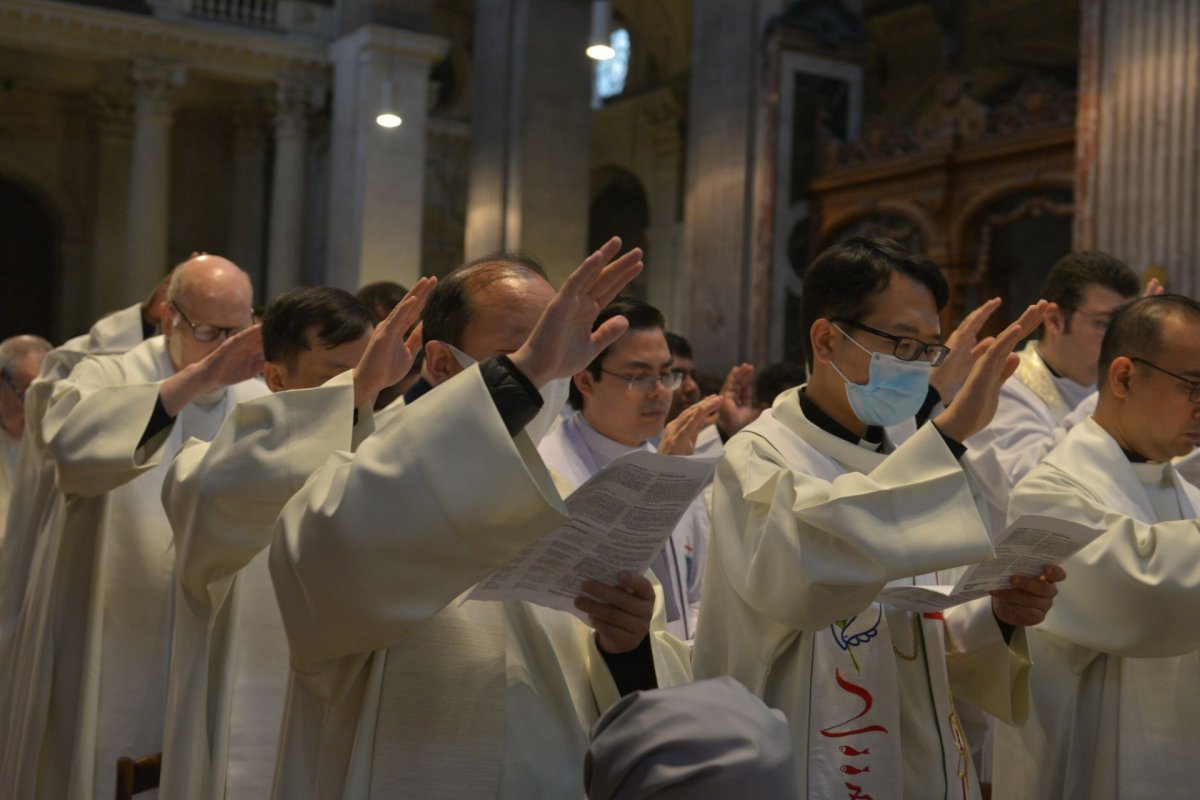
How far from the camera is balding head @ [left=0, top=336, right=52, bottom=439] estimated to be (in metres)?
6.28

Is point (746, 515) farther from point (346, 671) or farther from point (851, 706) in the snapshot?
point (346, 671)

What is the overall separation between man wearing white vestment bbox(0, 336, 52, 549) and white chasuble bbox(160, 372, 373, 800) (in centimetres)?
336

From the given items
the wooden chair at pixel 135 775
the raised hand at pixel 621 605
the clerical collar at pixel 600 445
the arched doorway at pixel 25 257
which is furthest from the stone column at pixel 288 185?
the raised hand at pixel 621 605

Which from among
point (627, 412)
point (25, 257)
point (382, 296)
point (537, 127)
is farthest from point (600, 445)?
point (25, 257)

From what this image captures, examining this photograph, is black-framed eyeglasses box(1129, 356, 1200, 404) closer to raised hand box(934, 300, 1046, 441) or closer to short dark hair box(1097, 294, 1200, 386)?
short dark hair box(1097, 294, 1200, 386)

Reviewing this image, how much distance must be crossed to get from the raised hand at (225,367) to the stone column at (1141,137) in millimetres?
5624

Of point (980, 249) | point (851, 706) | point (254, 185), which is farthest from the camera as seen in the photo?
point (254, 185)

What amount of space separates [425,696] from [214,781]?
1176 mm


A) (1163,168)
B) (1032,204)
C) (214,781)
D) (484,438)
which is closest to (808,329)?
(484,438)

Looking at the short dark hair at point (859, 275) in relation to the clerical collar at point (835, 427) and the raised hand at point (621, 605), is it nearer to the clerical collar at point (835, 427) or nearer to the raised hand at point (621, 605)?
the clerical collar at point (835, 427)

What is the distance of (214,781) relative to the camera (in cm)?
324

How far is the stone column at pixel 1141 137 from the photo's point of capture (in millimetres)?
7461

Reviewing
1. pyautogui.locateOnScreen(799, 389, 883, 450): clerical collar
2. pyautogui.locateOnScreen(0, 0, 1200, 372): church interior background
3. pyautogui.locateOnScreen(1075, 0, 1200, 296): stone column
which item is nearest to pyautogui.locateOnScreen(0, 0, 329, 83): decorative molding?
pyautogui.locateOnScreen(0, 0, 1200, 372): church interior background

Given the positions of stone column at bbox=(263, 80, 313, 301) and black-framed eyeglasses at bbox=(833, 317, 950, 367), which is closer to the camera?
black-framed eyeglasses at bbox=(833, 317, 950, 367)
